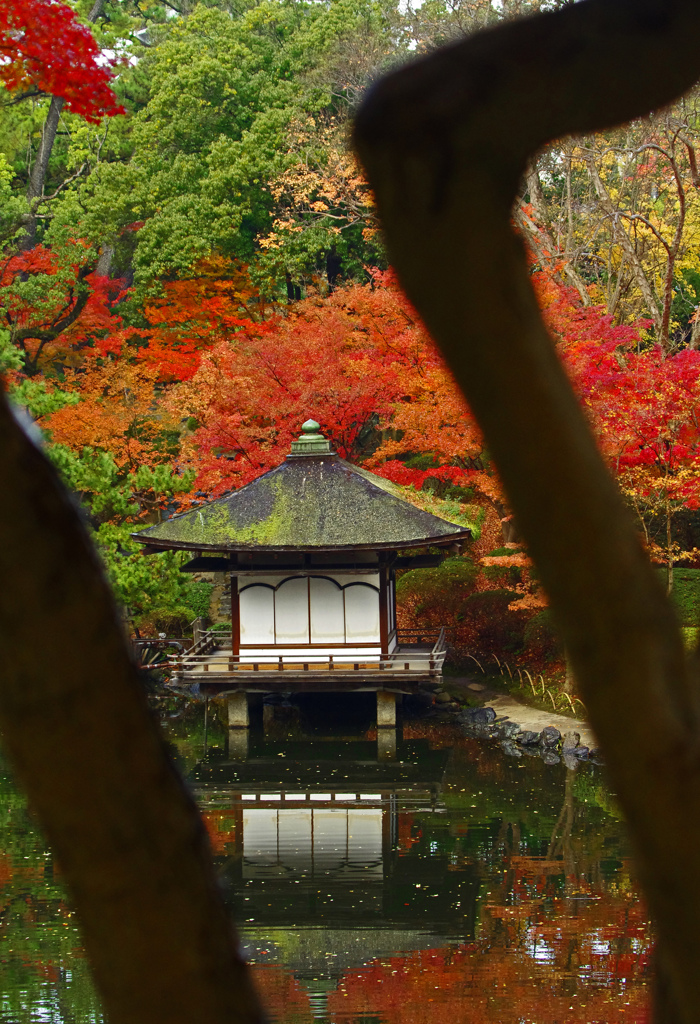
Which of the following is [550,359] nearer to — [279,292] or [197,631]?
[197,631]

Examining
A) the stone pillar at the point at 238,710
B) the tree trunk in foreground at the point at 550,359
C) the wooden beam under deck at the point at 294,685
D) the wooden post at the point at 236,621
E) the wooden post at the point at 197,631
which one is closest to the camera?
the tree trunk in foreground at the point at 550,359

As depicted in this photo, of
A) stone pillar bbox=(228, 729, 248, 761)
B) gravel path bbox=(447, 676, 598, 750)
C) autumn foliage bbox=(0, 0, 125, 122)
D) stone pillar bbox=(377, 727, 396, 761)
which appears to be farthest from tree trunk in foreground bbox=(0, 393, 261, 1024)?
stone pillar bbox=(228, 729, 248, 761)

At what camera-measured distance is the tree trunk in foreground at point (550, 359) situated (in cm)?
130

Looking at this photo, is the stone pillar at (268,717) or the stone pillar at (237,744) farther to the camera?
the stone pillar at (268,717)

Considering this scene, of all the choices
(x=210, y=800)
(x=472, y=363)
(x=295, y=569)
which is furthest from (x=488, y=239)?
(x=295, y=569)

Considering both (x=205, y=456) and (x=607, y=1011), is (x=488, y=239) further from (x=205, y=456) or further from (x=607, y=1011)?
(x=205, y=456)

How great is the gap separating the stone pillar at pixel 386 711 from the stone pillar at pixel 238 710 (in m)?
2.29

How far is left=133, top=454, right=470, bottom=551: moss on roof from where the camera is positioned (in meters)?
17.1

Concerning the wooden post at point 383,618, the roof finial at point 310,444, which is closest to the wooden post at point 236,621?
the wooden post at point 383,618

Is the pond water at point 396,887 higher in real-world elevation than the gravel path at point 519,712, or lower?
lower

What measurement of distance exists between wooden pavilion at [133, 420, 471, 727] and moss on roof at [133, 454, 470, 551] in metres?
0.02

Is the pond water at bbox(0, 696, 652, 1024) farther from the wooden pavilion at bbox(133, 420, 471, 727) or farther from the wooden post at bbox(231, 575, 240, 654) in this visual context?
the wooden post at bbox(231, 575, 240, 654)

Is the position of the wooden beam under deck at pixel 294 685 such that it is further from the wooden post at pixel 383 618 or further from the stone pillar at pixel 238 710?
the wooden post at pixel 383 618

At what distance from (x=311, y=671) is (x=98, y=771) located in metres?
15.7
